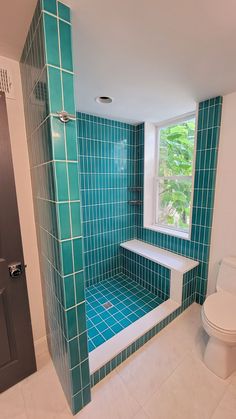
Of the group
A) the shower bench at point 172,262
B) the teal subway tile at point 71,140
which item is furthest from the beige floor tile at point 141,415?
the teal subway tile at point 71,140

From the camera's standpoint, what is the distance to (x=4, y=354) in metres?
1.26

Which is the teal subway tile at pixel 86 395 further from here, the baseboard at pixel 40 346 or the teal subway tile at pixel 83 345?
the baseboard at pixel 40 346

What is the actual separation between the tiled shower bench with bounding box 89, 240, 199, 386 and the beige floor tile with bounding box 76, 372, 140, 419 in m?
0.07

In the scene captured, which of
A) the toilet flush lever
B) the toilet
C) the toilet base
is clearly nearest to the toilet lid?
the toilet

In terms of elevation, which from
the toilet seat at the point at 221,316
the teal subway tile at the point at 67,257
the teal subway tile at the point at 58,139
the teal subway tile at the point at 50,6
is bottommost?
the toilet seat at the point at 221,316

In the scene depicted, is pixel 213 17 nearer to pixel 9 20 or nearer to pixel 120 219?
pixel 9 20

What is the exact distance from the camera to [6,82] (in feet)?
3.89

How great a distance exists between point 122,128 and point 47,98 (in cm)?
181

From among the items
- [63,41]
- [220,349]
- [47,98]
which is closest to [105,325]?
[220,349]

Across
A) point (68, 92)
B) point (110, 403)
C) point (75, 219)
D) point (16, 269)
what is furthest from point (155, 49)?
point (110, 403)

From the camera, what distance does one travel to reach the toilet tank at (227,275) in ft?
5.54

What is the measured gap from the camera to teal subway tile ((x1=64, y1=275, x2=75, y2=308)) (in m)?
0.98

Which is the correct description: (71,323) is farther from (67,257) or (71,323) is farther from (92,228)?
(92,228)

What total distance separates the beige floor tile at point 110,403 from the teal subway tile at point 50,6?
7.11 feet
